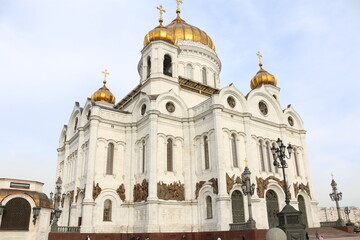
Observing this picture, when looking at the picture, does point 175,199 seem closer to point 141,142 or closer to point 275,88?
point 141,142

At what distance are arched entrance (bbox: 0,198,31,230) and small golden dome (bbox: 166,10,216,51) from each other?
2075 centimetres

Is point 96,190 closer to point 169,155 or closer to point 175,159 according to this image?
point 169,155

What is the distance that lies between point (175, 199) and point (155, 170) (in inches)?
96.5

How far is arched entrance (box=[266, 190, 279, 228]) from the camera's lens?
851 inches

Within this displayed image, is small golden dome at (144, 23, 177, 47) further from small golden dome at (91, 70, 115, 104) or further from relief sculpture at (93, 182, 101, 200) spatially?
relief sculpture at (93, 182, 101, 200)

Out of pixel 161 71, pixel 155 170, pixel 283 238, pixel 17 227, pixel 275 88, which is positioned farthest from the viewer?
pixel 275 88

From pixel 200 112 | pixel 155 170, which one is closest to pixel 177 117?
pixel 200 112

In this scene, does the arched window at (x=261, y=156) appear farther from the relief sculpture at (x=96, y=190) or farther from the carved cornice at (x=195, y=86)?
the relief sculpture at (x=96, y=190)

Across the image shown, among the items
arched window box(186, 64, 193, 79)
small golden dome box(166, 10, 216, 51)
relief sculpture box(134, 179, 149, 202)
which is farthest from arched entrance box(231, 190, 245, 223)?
small golden dome box(166, 10, 216, 51)

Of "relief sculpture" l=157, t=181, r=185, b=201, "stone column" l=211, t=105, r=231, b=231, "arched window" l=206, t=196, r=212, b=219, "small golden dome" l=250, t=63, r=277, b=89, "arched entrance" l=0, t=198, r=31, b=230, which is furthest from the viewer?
"small golden dome" l=250, t=63, r=277, b=89

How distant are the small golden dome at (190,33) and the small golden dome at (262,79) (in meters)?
5.41

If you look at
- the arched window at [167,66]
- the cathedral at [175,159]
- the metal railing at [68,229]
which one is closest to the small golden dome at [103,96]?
the cathedral at [175,159]

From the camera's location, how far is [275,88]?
30266 mm

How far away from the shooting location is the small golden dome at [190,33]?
1208 inches
